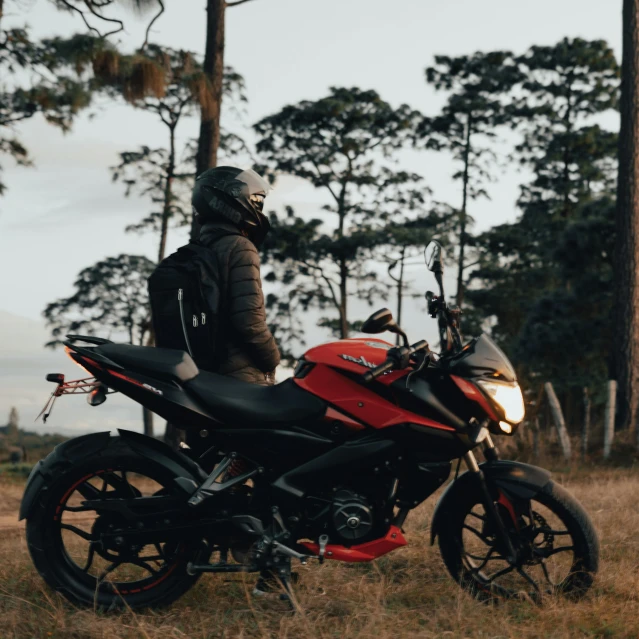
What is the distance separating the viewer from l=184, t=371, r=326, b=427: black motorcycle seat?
154 inches

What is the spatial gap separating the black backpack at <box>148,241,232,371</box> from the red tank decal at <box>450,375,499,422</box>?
1246 mm

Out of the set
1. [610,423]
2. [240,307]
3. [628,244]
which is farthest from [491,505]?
[628,244]

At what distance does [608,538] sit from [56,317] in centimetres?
2506

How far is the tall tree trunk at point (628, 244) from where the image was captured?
14.0 metres

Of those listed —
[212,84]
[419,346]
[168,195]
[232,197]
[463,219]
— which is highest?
[463,219]

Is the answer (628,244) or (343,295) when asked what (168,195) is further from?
(628,244)

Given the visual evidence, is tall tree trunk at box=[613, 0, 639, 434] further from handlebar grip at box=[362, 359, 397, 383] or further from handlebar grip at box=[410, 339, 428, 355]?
handlebar grip at box=[362, 359, 397, 383]

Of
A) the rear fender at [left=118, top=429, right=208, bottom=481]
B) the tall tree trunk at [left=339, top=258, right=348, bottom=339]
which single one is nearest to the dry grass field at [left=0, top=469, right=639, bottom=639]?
the rear fender at [left=118, top=429, right=208, bottom=481]

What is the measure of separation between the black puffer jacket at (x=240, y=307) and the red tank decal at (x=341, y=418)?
26.9 inches

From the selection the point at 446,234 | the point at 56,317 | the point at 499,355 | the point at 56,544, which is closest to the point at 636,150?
the point at 499,355

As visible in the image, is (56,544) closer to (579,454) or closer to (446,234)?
(579,454)

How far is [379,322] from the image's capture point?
365 centimetres

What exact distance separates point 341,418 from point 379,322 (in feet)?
1.76

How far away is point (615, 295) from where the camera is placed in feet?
46.7
